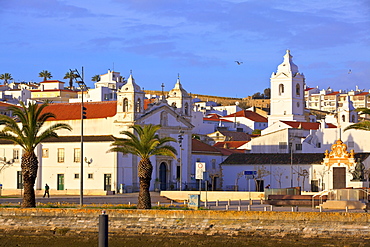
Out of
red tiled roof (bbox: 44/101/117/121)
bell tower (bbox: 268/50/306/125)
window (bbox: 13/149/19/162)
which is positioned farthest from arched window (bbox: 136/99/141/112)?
bell tower (bbox: 268/50/306/125)

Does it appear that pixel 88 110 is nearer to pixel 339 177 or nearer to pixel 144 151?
pixel 339 177

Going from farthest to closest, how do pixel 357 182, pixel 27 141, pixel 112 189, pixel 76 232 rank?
pixel 112 189 → pixel 357 182 → pixel 27 141 → pixel 76 232

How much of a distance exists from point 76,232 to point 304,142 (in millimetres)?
45647

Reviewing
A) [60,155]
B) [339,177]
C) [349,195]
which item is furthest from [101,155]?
[349,195]

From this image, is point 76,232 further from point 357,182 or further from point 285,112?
point 285,112

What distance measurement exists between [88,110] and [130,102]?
5835mm

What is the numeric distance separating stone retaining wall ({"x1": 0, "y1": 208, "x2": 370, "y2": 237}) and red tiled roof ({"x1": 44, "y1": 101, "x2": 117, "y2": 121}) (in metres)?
29.6

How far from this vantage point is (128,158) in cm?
6812

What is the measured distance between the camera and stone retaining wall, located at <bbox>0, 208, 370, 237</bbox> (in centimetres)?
3569

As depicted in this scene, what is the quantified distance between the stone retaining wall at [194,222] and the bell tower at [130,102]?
2732 centimetres

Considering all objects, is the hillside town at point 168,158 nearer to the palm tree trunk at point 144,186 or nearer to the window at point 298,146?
the window at point 298,146

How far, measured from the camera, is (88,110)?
7281cm

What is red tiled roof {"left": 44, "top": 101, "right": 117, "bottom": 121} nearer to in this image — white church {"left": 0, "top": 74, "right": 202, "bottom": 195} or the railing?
white church {"left": 0, "top": 74, "right": 202, "bottom": 195}

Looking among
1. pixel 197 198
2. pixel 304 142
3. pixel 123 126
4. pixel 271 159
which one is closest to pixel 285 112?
pixel 304 142
